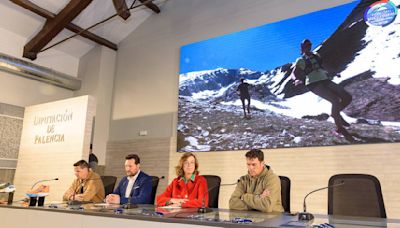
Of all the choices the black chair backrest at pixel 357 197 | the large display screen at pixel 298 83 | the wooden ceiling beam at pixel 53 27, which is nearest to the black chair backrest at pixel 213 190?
the black chair backrest at pixel 357 197

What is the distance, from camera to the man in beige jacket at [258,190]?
2.44m

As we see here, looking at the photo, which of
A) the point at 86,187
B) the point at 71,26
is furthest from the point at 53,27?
the point at 86,187

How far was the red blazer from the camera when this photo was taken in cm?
295

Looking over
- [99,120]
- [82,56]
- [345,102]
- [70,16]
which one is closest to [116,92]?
[99,120]

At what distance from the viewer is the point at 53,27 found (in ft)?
18.9

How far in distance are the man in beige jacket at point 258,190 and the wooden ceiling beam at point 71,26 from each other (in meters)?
4.43

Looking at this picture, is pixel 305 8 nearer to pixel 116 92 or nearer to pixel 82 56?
pixel 116 92

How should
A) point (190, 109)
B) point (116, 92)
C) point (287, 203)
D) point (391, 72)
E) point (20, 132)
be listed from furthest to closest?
point (116, 92)
point (20, 132)
point (190, 109)
point (391, 72)
point (287, 203)

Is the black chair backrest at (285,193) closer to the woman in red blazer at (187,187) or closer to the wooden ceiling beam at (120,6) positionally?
the woman in red blazer at (187,187)

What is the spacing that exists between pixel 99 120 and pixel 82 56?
1515 millimetres

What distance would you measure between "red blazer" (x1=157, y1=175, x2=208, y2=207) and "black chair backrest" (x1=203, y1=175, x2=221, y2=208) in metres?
0.10

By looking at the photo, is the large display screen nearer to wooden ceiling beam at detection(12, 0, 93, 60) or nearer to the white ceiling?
the white ceiling

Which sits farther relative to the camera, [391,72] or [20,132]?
[20,132]

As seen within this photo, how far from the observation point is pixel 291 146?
14.4 ft
